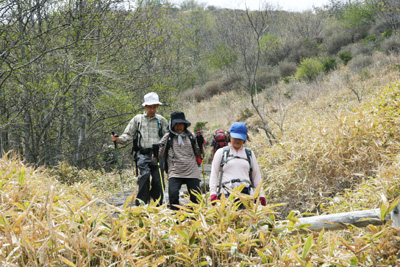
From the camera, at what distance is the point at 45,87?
9664mm

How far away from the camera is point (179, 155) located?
546cm

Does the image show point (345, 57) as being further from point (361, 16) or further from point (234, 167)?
point (234, 167)

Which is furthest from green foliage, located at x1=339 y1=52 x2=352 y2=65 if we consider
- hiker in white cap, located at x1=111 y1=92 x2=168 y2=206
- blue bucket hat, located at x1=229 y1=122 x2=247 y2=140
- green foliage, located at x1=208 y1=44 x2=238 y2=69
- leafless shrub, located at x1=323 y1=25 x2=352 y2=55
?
blue bucket hat, located at x1=229 y1=122 x2=247 y2=140

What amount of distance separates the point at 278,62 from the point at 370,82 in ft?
50.1

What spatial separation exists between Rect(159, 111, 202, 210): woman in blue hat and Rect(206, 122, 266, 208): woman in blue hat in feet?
3.28

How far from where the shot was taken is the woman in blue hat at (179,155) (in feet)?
17.9

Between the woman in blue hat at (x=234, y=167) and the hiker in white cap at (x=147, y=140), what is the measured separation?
1.64 meters

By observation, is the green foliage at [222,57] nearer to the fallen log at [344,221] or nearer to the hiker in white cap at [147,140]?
the hiker in white cap at [147,140]

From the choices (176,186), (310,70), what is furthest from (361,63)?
(176,186)

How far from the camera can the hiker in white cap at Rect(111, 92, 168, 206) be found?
19.4ft

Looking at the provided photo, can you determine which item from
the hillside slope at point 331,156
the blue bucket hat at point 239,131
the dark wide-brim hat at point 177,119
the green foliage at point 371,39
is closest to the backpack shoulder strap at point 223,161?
the blue bucket hat at point 239,131

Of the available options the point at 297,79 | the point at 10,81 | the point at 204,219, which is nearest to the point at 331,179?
the point at 204,219

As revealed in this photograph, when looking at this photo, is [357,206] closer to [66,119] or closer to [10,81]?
[10,81]

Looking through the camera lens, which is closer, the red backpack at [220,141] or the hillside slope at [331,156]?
the hillside slope at [331,156]
